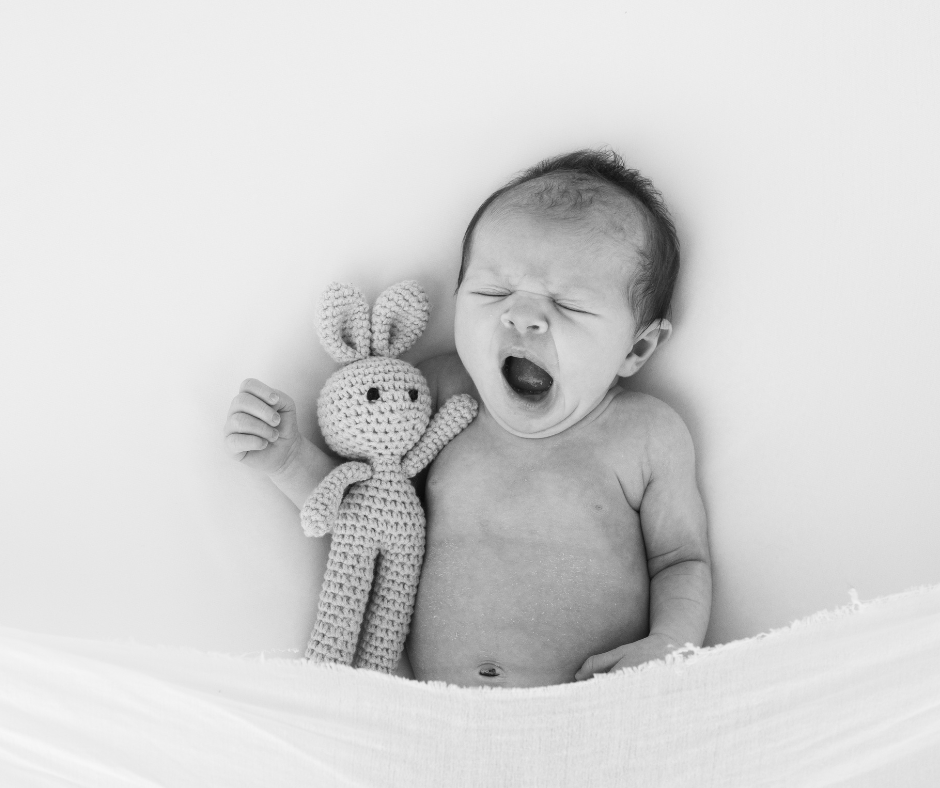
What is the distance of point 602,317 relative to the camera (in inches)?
43.5

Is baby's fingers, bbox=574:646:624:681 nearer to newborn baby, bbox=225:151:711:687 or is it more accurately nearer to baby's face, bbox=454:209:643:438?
newborn baby, bbox=225:151:711:687

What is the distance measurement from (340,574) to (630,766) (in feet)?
1.49

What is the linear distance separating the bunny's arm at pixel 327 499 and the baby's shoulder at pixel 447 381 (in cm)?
17

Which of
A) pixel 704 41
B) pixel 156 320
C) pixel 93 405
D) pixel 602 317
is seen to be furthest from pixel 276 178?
pixel 704 41

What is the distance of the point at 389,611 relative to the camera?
1144mm

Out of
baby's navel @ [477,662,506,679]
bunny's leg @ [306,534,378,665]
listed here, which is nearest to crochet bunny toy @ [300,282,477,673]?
bunny's leg @ [306,534,378,665]

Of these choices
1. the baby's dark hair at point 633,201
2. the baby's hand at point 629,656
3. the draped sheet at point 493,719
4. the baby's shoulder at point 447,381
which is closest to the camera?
the draped sheet at point 493,719

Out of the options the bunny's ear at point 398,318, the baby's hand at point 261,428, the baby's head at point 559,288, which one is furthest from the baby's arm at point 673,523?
the baby's hand at point 261,428

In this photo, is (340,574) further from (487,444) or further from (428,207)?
(428,207)

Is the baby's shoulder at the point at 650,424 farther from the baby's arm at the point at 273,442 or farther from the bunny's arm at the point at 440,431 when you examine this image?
the baby's arm at the point at 273,442

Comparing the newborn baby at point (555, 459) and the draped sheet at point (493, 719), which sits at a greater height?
the newborn baby at point (555, 459)

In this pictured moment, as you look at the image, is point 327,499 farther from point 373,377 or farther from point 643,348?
point 643,348

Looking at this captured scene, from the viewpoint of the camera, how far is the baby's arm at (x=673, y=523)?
3.69ft

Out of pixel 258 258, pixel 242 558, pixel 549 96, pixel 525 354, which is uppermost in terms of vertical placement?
pixel 549 96
